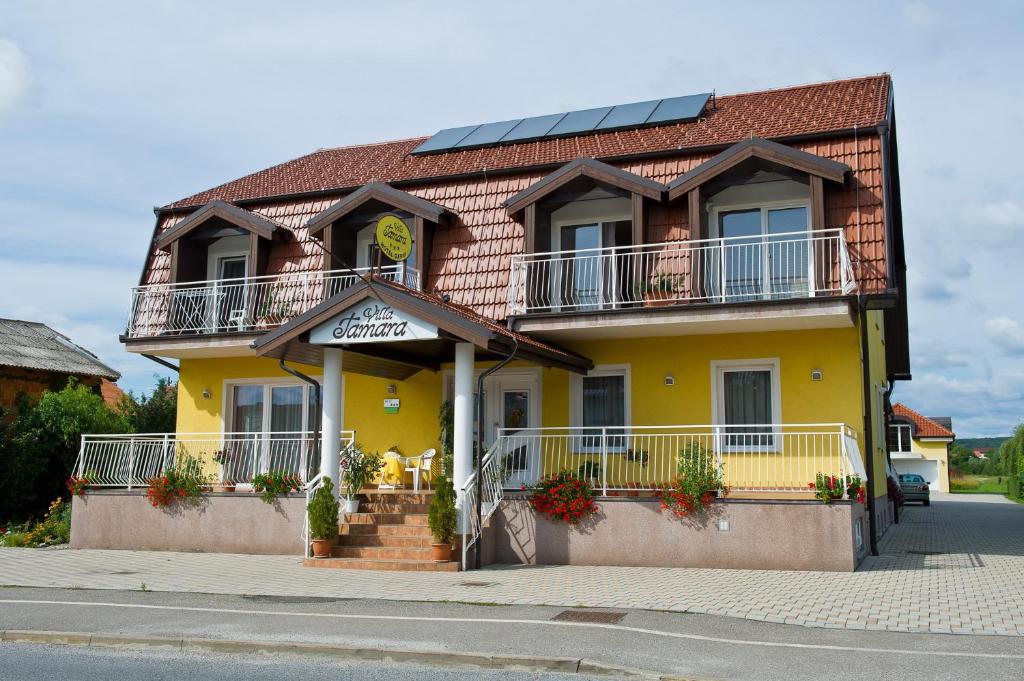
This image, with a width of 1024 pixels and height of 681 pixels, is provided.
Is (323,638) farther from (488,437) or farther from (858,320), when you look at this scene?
(858,320)

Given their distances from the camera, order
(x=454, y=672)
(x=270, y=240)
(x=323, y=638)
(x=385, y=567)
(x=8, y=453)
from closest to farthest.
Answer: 1. (x=454, y=672)
2. (x=323, y=638)
3. (x=385, y=567)
4. (x=270, y=240)
5. (x=8, y=453)

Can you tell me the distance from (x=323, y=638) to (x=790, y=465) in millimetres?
9135

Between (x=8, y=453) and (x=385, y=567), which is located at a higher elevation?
(x=8, y=453)

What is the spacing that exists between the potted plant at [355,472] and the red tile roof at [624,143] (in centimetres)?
613

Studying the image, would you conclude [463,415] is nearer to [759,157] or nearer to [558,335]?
[558,335]

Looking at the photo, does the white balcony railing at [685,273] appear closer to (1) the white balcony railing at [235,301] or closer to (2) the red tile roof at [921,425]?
(1) the white balcony railing at [235,301]

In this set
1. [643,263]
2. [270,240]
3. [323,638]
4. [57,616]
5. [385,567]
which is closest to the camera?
[323,638]

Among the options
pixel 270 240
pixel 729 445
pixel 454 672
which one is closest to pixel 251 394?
pixel 270 240

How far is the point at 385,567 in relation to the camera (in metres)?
14.0

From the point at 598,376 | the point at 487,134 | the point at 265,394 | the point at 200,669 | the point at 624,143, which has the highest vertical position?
the point at 487,134

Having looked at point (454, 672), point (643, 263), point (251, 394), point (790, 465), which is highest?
point (643, 263)

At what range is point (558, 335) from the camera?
1652 cm

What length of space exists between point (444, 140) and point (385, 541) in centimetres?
1024

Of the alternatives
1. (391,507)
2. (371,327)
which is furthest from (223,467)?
(371,327)
